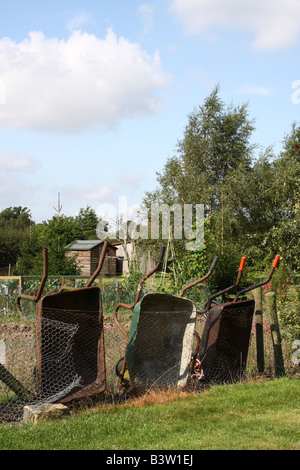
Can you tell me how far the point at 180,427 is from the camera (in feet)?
13.0

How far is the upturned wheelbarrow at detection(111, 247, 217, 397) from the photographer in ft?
16.1

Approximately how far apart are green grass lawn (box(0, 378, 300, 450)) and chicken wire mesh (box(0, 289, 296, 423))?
1.02 feet

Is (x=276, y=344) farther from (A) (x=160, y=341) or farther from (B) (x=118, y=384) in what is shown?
(B) (x=118, y=384)

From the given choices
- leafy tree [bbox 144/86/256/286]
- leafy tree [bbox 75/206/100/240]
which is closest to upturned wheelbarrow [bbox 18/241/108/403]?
leafy tree [bbox 144/86/256/286]

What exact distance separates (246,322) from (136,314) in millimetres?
1519

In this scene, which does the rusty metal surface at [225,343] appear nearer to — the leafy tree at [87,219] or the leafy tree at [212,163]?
the leafy tree at [212,163]

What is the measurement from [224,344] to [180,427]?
1669mm

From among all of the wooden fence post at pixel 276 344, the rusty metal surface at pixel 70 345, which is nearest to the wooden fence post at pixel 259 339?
the wooden fence post at pixel 276 344

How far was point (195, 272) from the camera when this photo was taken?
11797mm

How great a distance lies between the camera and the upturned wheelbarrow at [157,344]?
193 inches

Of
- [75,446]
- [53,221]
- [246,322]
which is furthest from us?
[53,221]

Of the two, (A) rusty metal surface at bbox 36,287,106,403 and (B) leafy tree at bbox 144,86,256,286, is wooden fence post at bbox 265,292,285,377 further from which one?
(B) leafy tree at bbox 144,86,256,286
